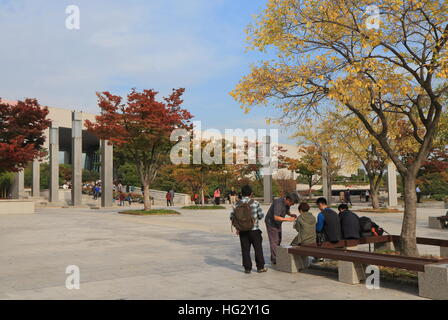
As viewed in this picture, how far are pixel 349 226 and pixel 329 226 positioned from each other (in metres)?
0.54

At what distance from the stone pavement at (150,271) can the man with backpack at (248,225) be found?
0.88 feet

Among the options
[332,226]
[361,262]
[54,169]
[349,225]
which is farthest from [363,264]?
[54,169]

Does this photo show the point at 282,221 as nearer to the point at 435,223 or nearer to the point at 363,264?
the point at 363,264

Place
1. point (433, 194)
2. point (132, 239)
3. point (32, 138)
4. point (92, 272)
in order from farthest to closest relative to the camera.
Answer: point (433, 194) → point (32, 138) → point (132, 239) → point (92, 272)

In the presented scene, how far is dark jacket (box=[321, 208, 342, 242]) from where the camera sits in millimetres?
8531

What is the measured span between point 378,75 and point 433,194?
39624mm

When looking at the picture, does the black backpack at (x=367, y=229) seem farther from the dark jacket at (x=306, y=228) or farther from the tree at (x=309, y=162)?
the tree at (x=309, y=162)

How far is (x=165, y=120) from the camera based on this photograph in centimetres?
2336

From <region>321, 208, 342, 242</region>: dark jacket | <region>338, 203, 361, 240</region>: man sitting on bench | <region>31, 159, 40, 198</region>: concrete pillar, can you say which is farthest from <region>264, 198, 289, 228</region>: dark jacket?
<region>31, 159, 40, 198</region>: concrete pillar

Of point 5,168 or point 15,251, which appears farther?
point 5,168

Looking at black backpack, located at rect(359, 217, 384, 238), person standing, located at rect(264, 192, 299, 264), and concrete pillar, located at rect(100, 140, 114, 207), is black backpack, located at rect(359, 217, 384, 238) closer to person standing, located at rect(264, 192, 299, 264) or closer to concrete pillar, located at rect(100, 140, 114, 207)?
Answer: person standing, located at rect(264, 192, 299, 264)

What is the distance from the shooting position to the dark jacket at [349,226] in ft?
29.0
